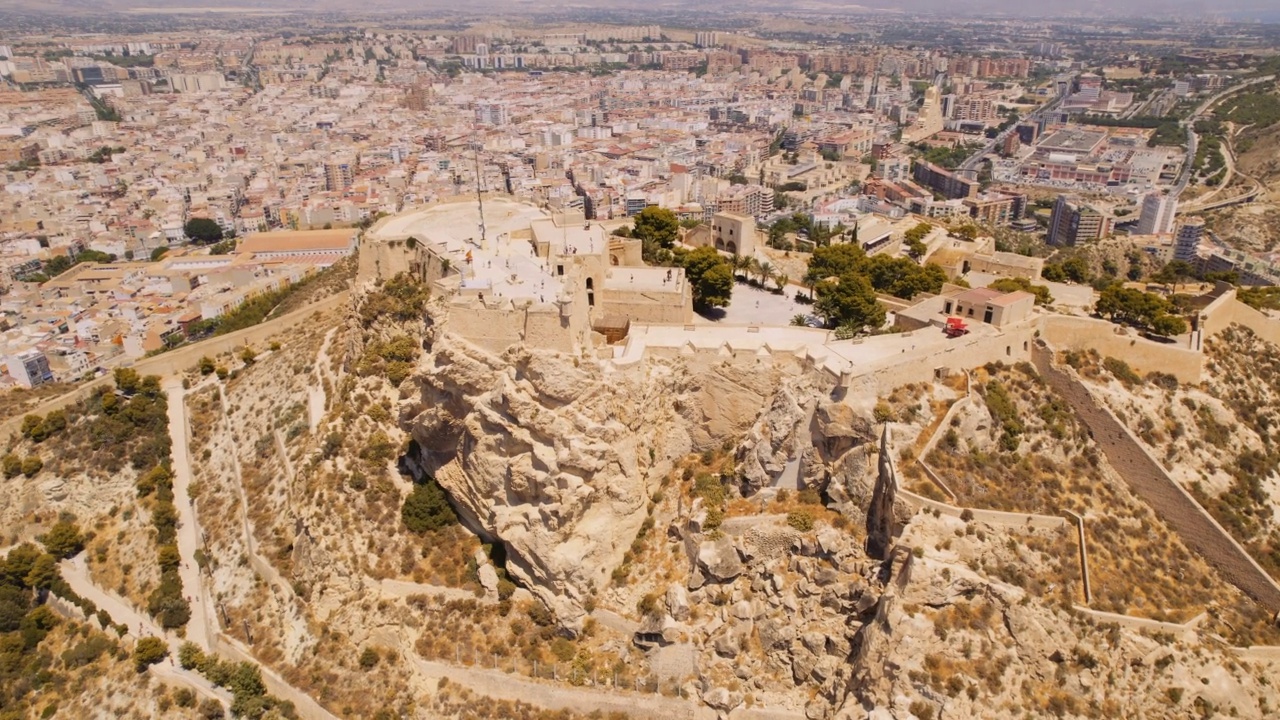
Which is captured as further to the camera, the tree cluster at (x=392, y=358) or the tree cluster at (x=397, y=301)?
the tree cluster at (x=397, y=301)

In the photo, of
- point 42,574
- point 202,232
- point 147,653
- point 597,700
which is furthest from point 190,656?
point 202,232

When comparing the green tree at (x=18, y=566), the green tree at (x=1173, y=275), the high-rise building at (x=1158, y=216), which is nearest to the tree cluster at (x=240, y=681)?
the green tree at (x=18, y=566)

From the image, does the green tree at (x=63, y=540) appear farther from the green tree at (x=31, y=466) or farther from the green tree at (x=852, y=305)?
the green tree at (x=852, y=305)

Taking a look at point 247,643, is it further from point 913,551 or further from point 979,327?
point 979,327

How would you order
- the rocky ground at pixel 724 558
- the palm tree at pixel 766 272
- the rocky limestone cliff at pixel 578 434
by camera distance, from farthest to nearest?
the palm tree at pixel 766 272
the rocky limestone cliff at pixel 578 434
the rocky ground at pixel 724 558

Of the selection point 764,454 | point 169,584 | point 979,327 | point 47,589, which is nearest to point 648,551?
point 764,454

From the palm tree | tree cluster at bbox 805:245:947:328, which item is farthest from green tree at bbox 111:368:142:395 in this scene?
tree cluster at bbox 805:245:947:328

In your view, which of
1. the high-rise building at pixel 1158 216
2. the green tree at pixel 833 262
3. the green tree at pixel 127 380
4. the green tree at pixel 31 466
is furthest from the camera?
the high-rise building at pixel 1158 216
